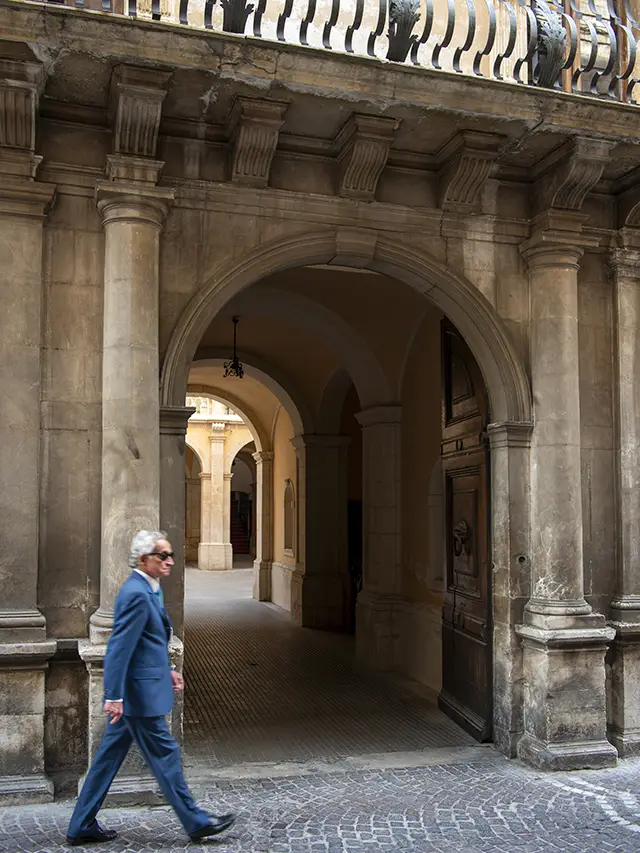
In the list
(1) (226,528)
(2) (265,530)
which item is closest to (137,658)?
(2) (265,530)

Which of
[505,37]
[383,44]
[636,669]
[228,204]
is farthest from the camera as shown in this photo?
[505,37]

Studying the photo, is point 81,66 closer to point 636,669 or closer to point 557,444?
point 557,444

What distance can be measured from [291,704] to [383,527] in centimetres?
274

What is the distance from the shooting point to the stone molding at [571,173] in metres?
6.31

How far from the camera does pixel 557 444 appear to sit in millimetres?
6625

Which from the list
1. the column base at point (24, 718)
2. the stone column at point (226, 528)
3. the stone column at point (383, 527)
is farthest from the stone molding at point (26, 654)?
the stone column at point (226, 528)

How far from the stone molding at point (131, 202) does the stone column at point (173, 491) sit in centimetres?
127

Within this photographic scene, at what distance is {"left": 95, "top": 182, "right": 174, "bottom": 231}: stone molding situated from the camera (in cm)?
578

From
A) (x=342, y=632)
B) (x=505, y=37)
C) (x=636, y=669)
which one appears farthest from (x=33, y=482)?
(x=342, y=632)

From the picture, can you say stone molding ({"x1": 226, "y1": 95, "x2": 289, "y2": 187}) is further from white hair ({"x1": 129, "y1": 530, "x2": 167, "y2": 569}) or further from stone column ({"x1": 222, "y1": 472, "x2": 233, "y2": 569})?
stone column ({"x1": 222, "y1": 472, "x2": 233, "y2": 569})

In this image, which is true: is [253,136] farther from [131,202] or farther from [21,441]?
[21,441]

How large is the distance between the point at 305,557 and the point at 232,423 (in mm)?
15418

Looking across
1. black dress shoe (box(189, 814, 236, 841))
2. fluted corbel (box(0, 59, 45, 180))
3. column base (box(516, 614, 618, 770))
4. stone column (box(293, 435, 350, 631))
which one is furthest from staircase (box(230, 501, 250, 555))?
black dress shoe (box(189, 814, 236, 841))

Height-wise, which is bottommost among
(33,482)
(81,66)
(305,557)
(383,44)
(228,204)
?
(305,557)
